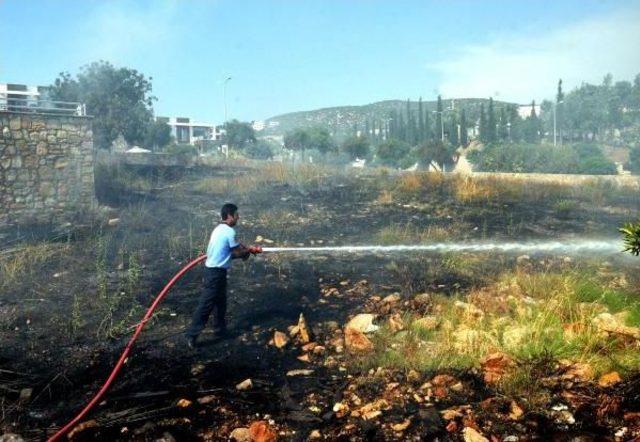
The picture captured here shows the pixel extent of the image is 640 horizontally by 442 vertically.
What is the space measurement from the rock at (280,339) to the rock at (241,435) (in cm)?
151

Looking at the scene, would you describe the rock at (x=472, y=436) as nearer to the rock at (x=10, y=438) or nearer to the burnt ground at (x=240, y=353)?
the burnt ground at (x=240, y=353)

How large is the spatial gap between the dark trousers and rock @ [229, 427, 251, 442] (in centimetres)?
177

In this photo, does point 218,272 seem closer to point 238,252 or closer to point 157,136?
point 238,252

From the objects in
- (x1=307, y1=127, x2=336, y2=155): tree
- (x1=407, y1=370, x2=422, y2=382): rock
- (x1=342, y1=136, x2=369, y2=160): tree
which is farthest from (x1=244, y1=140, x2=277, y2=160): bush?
(x1=407, y1=370, x2=422, y2=382): rock

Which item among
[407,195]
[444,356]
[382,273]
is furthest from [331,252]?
[407,195]

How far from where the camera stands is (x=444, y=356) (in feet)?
13.0

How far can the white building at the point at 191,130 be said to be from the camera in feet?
251

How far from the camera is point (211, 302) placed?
4867mm

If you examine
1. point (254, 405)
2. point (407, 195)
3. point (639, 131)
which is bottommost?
point (254, 405)

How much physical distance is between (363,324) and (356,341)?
1.04 ft

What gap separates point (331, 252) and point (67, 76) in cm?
2189

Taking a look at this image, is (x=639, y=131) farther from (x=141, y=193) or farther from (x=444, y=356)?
(x=444, y=356)

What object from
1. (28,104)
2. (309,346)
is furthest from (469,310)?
→ (28,104)

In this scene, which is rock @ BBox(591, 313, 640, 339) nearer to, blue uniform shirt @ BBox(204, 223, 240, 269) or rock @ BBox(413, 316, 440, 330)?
rock @ BBox(413, 316, 440, 330)
